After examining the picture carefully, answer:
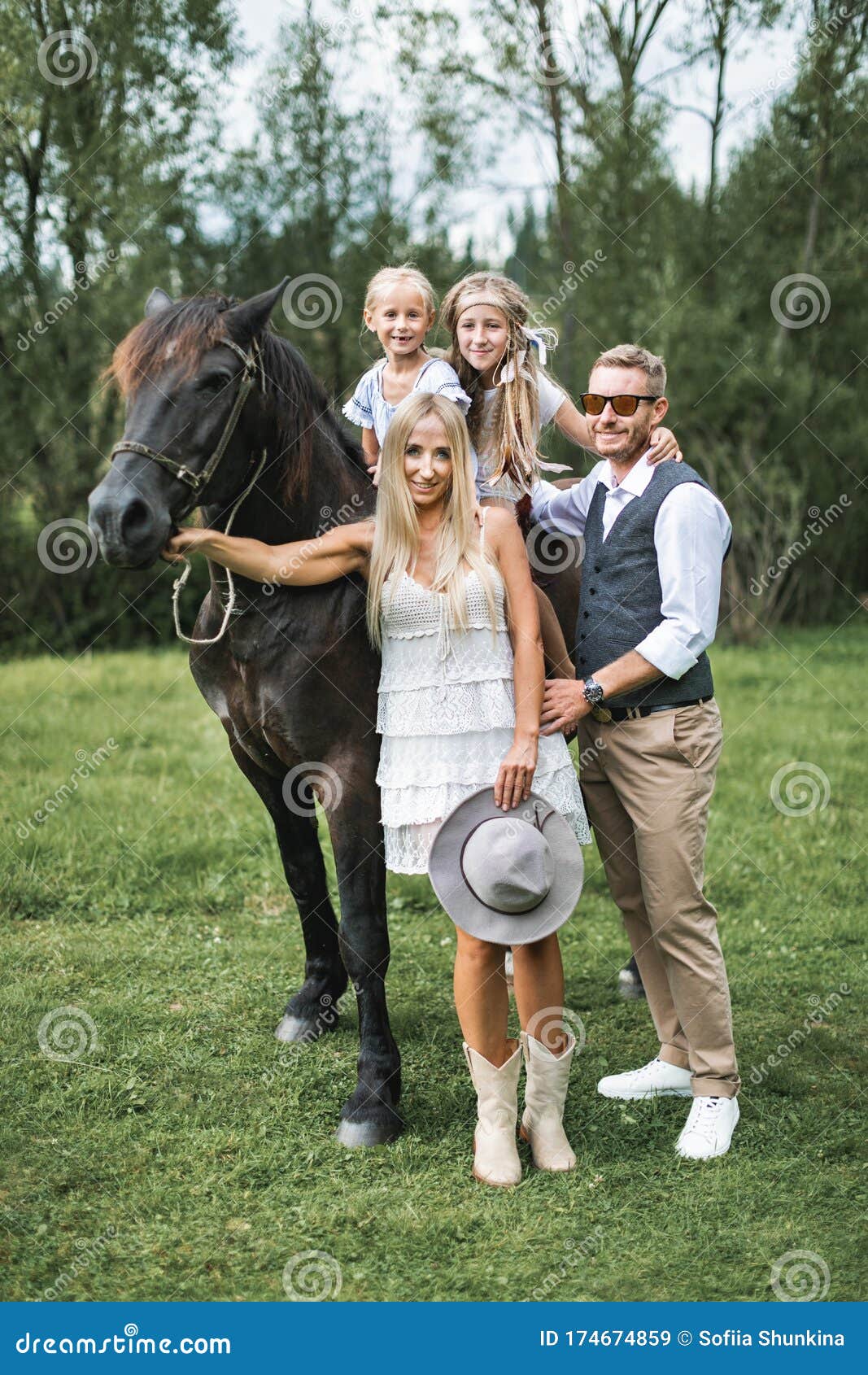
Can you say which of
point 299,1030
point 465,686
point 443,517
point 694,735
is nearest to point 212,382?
point 443,517

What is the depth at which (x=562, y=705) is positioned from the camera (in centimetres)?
317

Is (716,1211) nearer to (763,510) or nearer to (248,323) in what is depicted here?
(248,323)

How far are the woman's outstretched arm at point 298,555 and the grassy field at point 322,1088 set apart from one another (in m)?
1.70

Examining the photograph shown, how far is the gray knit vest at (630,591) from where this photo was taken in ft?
10.6

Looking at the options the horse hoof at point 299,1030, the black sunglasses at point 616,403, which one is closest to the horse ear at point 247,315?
the black sunglasses at point 616,403

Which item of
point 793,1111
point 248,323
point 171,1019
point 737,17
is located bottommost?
point 171,1019

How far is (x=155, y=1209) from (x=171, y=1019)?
1.26m

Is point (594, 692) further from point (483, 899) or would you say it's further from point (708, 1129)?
point (708, 1129)

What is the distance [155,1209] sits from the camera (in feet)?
9.88

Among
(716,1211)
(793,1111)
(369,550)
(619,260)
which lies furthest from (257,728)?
(619,260)

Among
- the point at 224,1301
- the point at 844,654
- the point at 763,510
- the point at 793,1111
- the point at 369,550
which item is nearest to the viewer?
the point at 224,1301

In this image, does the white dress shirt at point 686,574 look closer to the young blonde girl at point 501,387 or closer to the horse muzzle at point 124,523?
the young blonde girl at point 501,387

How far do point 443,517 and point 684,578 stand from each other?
0.70m

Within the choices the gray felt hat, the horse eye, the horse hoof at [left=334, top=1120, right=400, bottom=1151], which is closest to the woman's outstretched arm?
the horse eye
